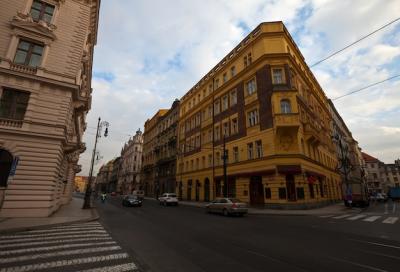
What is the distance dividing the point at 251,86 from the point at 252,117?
4.38 meters

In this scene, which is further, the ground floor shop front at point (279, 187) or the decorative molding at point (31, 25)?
the ground floor shop front at point (279, 187)

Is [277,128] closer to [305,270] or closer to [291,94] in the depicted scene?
[291,94]

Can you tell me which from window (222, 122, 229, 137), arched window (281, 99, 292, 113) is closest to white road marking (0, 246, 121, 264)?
arched window (281, 99, 292, 113)

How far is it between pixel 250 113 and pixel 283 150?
7.08 metres

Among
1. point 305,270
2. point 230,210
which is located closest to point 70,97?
point 230,210

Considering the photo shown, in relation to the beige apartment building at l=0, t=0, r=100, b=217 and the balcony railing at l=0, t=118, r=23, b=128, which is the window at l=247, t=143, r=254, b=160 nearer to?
the beige apartment building at l=0, t=0, r=100, b=217

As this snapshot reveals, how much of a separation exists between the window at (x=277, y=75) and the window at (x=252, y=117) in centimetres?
432

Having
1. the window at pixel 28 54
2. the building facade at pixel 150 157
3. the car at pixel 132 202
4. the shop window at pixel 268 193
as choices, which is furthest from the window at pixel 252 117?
the building facade at pixel 150 157

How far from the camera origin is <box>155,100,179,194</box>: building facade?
4934 cm

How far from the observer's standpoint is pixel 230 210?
18703mm

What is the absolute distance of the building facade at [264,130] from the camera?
2388 cm

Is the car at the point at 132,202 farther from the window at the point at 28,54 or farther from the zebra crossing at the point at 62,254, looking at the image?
the zebra crossing at the point at 62,254

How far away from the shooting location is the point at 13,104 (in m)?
16.5

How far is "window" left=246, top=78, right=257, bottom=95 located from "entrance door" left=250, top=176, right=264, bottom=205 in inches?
441
